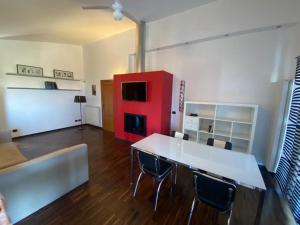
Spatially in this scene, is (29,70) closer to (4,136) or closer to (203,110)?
(4,136)

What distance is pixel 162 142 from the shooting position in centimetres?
244

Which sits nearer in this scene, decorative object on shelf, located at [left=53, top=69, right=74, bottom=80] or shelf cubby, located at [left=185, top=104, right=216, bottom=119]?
shelf cubby, located at [left=185, top=104, right=216, bottom=119]

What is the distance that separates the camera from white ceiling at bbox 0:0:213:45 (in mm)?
2588

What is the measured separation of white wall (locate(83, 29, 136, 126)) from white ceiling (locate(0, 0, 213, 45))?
1.43ft

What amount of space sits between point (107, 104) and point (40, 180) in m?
4.03

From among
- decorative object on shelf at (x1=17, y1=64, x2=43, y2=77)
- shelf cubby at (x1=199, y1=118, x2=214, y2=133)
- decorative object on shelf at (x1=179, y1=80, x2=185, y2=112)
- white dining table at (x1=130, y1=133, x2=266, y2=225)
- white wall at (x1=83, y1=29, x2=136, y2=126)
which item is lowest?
white dining table at (x1=130, y1=133, x2=266, y2=225)

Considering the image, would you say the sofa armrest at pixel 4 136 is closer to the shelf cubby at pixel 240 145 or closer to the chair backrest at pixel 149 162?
the chair backrest at pixel 149 162

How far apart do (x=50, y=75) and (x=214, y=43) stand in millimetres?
5673

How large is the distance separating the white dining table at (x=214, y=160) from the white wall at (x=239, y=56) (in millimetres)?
1564

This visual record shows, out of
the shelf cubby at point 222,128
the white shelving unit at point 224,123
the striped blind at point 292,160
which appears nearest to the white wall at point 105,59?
the white shelving unit at point 224,123

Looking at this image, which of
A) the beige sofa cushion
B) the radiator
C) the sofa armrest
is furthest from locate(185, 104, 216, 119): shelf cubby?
the sofa armrest

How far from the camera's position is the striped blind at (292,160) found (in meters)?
1.92

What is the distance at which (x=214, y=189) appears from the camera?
1.42 m

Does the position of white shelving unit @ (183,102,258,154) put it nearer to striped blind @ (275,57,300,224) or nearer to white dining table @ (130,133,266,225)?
striped blind @ (275,57,300,224)
